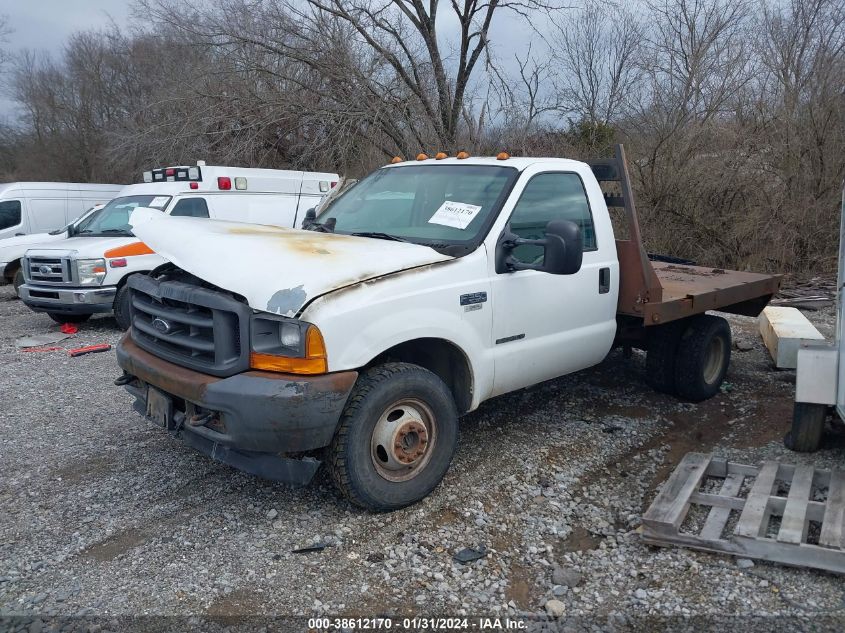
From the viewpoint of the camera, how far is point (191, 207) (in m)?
9.80

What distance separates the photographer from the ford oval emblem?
395 cm

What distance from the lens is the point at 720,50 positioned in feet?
54.5

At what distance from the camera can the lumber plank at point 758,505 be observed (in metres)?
3.49

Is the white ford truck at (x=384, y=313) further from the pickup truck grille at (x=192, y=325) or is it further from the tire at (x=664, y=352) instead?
the tire at (x=664, y=352)

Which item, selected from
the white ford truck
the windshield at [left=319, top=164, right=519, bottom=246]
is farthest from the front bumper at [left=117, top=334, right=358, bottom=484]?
the windshield at [left=319, top=164, right=519, bottom=246]

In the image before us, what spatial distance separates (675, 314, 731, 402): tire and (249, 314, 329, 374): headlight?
358 cm

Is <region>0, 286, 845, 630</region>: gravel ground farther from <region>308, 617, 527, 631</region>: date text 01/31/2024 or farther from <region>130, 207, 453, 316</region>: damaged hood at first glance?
<region>130, 207, 453, 316</region>: damaged hood

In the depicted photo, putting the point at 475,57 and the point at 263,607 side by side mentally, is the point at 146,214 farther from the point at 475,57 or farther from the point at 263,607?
the point at 475,57

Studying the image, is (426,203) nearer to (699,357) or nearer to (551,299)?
(551,299)

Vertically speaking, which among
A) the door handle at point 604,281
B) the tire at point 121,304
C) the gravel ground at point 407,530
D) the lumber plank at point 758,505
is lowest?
the gravel ground at point 407,530

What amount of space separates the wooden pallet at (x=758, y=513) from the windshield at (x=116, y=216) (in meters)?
8.01

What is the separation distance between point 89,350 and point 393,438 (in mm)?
5831

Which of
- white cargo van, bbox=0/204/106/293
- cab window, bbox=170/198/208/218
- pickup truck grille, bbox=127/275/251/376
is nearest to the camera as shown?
pickup truck grille, bbox=127/275/251/376

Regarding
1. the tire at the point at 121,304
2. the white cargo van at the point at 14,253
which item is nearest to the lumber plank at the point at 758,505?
the tire at the point at 121,304
